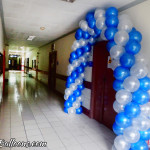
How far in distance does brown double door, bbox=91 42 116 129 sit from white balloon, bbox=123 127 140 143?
1.12m

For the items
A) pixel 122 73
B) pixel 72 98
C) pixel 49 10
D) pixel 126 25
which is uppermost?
pixel 49 10

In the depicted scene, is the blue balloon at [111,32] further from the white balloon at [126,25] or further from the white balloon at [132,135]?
the white balloon at [132,135]

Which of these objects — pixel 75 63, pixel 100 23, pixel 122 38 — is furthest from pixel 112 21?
pixel 75 63

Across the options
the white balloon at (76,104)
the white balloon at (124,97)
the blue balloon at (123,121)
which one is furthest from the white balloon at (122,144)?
the white balloon at (76,104)

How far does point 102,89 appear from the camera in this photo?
402 cm

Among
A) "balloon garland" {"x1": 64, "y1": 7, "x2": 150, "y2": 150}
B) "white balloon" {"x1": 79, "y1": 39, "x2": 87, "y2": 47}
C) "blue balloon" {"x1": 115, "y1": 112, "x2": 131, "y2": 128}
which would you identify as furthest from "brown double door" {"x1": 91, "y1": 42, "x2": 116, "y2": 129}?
"blue balloon" {"x1": 115, "y1": 112, "x2": 131, "y2": 128}

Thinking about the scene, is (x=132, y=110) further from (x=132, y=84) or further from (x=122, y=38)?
(x=122, y=38)

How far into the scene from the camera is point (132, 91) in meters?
2.49

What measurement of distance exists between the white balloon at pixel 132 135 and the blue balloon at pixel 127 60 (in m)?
1.04

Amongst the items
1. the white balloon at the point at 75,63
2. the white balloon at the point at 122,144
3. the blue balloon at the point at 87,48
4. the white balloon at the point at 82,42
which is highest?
the white balloon at the point at 82,42

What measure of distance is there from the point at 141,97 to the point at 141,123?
0.41m

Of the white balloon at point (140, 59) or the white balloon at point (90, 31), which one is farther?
the white balloon at point (90, 31)

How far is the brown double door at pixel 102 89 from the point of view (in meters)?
3.72

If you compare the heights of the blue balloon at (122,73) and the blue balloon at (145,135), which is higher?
the blue balloon at (122,73)
